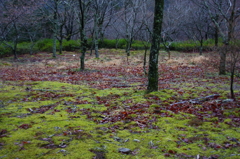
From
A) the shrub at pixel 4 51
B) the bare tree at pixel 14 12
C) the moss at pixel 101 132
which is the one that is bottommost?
the moss at pixel 101 132

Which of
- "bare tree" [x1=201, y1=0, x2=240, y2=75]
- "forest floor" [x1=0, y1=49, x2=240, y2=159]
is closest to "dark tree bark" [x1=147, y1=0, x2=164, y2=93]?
"forest floor" [x1=0, y1=49, x2=240, y2=159]

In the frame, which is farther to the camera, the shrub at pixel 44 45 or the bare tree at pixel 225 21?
the shrub at pixel 44 45

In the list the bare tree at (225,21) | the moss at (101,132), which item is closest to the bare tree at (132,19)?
the bare tree at (225,21)

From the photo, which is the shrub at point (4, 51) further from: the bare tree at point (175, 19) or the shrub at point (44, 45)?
the bare tree at point (175, 19)

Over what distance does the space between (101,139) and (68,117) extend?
1967 millimetres

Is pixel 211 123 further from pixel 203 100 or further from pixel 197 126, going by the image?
pixel 203 100

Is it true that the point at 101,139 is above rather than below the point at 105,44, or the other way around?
below

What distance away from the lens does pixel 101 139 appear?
4488mm

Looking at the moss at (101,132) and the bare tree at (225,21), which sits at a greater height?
the bare tree at (225,21)

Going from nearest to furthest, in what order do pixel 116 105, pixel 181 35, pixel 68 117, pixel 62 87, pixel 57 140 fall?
pixel 57 140 < pixel 68 117 < pixel 116 105 < pixel 62 87 < pixel 181 35

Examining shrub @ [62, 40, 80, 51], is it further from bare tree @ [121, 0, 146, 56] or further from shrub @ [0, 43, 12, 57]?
bare tree @ [121, 0, 146, 56]

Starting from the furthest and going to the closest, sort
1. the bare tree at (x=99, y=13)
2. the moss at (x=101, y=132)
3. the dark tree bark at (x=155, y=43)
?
the bare tree at (x=99, y=13) → the dark tree bark at (x=155, y=43) → the moss at (x=101, y=132)

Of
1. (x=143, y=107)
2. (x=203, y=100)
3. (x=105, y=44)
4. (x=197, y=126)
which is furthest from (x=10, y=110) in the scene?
(x=105, y=44)

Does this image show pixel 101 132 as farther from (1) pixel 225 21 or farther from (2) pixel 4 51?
(2) pixel 4 51
